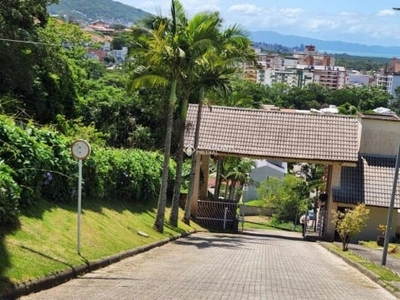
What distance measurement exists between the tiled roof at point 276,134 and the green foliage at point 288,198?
31.7 meters

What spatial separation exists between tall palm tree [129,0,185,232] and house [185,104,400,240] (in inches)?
428

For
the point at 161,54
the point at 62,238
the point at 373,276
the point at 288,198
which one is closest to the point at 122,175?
the point at 161,54

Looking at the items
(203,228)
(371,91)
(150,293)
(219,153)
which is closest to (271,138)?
(219,153)

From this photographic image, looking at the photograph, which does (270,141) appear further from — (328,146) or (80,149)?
(80,149)

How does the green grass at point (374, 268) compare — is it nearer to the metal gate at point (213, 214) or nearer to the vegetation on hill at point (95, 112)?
the vegetation on hill at point (95, 112)

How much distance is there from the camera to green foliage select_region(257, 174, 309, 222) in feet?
230

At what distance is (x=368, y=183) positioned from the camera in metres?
33.5

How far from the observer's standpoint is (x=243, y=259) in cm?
1842

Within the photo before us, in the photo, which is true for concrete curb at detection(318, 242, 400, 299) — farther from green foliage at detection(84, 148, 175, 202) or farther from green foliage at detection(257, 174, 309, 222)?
green foliage at detection(257, 174, 309, 222)

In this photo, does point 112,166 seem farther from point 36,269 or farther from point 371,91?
point 371,91

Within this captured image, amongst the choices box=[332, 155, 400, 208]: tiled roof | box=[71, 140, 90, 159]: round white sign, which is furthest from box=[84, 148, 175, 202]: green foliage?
box=[332, 155, 400, 208]: tiled roof

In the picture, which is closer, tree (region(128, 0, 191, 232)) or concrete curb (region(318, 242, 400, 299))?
concrete curb (region(318, 242, 400, 299))

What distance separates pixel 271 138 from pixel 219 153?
3194mm

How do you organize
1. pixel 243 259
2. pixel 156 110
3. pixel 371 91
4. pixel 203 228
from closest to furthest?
pixel 243 259 < pixel 203 228 < pixel 156 110 < pixel 371 91
